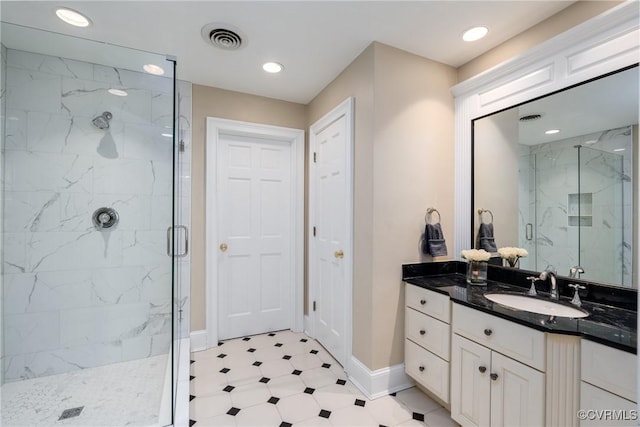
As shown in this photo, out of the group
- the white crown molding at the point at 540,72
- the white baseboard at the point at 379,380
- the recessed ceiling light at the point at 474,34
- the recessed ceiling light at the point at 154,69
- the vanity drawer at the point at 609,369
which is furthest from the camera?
the recessed ceiling light at the point at 154,69

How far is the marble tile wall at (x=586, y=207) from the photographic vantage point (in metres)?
1.44

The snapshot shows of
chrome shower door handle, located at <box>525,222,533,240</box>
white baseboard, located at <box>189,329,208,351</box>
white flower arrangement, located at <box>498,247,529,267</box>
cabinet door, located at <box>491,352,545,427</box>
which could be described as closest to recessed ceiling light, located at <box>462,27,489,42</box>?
chrome shower door handle, located at <box>525,222,533,240</box>

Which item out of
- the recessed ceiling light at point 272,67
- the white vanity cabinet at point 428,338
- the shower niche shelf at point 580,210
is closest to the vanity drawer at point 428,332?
the white vanity cabinet at point 428,338

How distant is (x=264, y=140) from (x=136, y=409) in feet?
7.63

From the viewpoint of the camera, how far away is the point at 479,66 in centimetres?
209

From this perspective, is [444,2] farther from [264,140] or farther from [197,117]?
[197,117]

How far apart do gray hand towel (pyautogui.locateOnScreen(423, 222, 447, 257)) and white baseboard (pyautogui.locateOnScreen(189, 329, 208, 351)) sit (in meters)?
2.07

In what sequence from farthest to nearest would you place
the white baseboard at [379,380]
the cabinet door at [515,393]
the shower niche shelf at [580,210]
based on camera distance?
the white baseboard at [379,380] < the shower niche shelf at [580,210] < the cabinet door at [515,393]

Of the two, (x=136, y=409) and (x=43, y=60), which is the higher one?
(x=43, y=60)

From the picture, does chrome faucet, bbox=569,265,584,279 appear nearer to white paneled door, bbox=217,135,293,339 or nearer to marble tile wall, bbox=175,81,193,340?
white paneled door, bbox=217,135,293,339

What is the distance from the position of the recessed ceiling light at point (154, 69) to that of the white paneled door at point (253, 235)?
0.72 meters

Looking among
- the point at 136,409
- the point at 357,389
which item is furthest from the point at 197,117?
the point at 357,389

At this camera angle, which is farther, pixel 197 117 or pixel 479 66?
pixel 197 117

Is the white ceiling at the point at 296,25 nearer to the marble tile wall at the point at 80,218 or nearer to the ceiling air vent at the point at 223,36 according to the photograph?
the ceiling air vent at the point at 223,36
